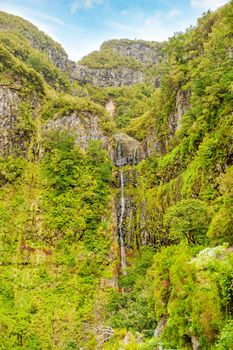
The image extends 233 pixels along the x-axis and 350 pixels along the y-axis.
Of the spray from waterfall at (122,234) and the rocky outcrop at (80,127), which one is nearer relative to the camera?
the spray from waterfall at (122,234)

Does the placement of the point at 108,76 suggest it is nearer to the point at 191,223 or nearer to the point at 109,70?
the point at 109,70

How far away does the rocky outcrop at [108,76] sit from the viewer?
70.4m

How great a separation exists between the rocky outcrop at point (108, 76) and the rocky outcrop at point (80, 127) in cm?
3171

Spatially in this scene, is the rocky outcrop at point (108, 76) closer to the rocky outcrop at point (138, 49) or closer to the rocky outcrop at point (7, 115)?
the rocky outcrop at point (138, 49)

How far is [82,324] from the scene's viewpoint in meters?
22.2

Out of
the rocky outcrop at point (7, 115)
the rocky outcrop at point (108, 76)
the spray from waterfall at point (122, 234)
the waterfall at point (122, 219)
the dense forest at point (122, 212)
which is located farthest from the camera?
the rocky outcrop at point (108, 76)

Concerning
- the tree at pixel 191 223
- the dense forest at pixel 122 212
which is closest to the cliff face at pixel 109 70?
the dense forest at pixel 122 212

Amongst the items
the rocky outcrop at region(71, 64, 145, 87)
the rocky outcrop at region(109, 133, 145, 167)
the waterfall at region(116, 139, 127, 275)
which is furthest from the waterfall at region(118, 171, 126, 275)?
the rocky outcrop at region(71, 64, 145, 87)

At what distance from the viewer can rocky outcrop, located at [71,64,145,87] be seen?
7038cm

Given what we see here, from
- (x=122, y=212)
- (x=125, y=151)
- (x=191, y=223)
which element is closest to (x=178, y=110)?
(x=125, y=151)

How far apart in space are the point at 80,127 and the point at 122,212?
11.9 meters

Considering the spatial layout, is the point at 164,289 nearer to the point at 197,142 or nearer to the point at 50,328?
the point at 50,328

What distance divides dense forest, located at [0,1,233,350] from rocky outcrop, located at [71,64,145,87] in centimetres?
2425

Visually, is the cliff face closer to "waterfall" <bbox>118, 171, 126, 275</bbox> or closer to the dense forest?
the dense forest
